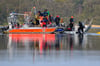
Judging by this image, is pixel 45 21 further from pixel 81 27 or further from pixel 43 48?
pixel 43 48

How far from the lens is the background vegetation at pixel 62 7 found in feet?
301

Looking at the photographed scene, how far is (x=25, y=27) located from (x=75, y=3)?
66.8 m

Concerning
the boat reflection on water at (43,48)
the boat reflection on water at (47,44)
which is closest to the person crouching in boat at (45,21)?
the boat reflection on water at (47,44)

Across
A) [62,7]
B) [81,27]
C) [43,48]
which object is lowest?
[81,27]

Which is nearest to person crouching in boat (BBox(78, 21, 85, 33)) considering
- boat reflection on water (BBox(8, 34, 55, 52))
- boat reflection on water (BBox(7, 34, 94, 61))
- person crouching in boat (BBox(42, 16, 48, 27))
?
person crouching in boat (BBox(42, 16, 48, 27))

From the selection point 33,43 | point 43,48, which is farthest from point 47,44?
point 43,48

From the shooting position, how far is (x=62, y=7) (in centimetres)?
11019

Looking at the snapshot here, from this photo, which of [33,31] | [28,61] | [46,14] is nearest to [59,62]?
[28,61]

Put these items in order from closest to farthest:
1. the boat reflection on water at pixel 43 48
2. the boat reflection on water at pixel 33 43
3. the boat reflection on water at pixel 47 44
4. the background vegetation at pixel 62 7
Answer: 1. the boat reflection on water at pixel 43 48
2. the boat reflection on water at pixel 47 44
3. the boat reflection on water at pixel 33 43
4. the background vegetation at pixel 62 7

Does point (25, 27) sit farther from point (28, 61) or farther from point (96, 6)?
point (96, 6)

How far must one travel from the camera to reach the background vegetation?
9162 cm

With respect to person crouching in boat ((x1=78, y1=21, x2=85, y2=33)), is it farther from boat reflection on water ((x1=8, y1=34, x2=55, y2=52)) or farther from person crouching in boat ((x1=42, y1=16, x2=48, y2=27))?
boat reflection on water ((x1=8, y1=34, x2=55, y2=52))

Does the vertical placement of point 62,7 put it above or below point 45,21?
above

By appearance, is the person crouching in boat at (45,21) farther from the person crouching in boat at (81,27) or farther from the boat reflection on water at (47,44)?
the boat reflection on water at (47,44)
